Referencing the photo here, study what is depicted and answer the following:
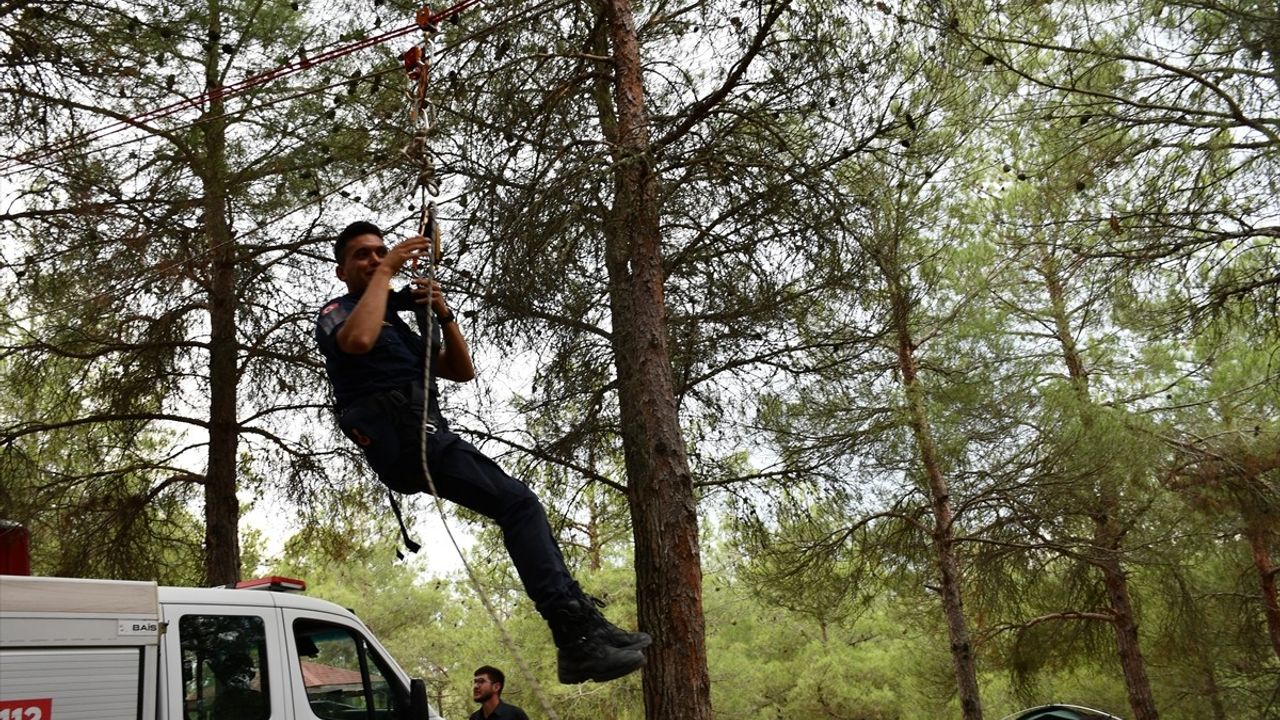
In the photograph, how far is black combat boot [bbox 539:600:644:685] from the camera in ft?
10.8

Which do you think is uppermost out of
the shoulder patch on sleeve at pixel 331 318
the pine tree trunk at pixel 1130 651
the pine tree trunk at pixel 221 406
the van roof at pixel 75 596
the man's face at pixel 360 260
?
the pine tree trunk at pixel 221 406

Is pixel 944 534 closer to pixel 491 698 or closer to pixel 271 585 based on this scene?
pixel 491 698

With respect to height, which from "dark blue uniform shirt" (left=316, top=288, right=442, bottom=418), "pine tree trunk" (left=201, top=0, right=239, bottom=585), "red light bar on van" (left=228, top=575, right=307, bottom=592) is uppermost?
"pine tree trunk" (left=201, top=0, right=239, bottom=585)

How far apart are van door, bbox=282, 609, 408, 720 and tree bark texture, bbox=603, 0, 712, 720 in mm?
1481

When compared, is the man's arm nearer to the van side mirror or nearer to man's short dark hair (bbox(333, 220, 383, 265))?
man's short dark hair (bbox(333, 220, 383, 265))

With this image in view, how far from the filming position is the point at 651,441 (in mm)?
6207

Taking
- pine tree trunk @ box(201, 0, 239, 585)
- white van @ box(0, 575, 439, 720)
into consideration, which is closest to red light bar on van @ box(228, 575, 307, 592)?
white van @ box(0, 575, 439, 720)

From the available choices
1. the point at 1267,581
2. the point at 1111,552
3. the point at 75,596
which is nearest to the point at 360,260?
the point at 75,596

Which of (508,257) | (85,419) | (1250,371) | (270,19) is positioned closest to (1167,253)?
(508,257)

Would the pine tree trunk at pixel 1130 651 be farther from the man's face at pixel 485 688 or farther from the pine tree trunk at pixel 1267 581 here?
the man's face at pixel 485 688

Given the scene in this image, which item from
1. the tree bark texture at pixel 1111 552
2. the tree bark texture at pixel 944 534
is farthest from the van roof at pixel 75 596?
the tree bark texture at pixel 1111 552

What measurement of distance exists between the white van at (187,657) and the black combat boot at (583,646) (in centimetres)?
210

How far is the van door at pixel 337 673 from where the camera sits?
17.5 feet

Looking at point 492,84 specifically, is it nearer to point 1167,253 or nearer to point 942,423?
point 1167,253
